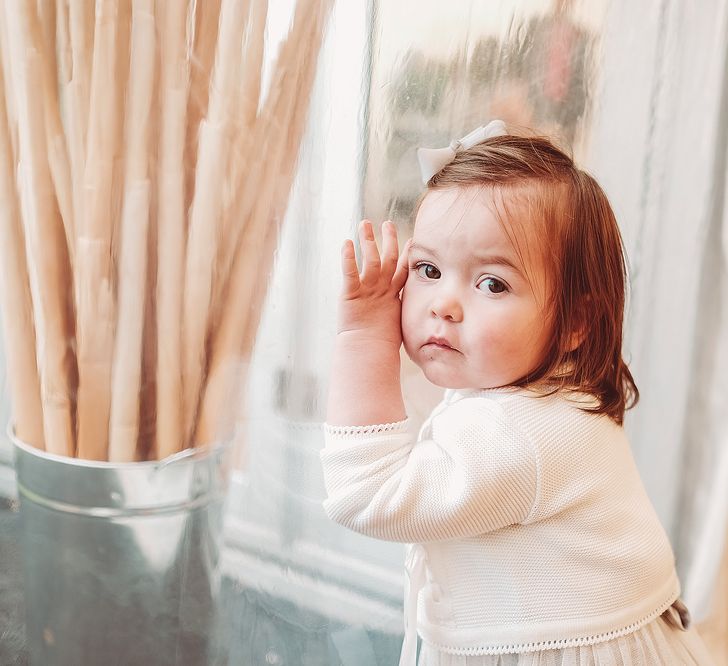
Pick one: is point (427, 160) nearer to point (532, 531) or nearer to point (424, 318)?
point (424, 318)

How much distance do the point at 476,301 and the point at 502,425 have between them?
0.36 ft

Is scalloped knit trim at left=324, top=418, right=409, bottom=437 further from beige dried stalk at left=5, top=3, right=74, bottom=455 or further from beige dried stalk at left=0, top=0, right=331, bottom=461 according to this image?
beige dried stalk at left=5, top=3, right=74, bottom=455

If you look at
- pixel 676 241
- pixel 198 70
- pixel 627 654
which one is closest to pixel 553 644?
pixel 627 654

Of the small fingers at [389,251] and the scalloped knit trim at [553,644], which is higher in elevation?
the small fingers at [389,251]

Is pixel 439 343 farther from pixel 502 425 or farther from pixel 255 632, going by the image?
pixel 255 632

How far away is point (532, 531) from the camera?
77 cm

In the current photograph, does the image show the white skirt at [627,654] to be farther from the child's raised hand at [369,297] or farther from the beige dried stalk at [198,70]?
the beige dried stalk at [198,70]

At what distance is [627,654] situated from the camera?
773mm

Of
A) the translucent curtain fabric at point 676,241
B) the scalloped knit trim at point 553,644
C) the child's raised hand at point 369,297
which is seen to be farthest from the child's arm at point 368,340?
the translucent curtain fabric at point 676,241

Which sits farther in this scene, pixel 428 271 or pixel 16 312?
pixel 428 271

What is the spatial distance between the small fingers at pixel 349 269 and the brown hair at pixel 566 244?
0.11 metres

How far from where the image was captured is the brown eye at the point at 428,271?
0.79 metres

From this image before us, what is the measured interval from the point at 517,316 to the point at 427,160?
0.59 feet

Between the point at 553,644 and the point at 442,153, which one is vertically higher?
the point at 442,153
